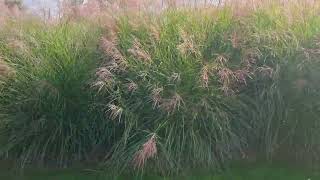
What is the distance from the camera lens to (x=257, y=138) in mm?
7078

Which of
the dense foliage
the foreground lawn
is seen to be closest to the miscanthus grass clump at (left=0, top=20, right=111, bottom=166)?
the dense foliage

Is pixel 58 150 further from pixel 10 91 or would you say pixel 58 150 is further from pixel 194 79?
pixel 194 79

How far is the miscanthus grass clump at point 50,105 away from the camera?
699 cm

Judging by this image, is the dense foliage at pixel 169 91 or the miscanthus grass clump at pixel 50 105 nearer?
the dense foliage at pixel 169 91

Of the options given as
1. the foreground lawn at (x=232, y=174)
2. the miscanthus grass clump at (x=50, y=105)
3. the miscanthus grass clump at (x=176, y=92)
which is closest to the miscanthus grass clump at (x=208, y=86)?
the miscanthus grass clump at (x=176, y=92)

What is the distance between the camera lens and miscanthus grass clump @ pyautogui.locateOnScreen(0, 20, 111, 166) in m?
6.99

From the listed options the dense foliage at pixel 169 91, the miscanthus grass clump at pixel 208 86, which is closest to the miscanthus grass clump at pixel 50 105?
the dense foliage at pixel 169 91

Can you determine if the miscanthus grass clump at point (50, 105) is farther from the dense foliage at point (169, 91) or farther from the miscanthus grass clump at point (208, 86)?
the miscanthus grass clump at point (208, 86)

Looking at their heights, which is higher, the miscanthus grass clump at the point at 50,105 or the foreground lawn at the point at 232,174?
the miscanthus grass clump at the point at 50,105

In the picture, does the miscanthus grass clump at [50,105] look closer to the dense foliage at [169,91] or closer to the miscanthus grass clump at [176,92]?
the dense foliage at [169,91]

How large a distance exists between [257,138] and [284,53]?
1.02 m

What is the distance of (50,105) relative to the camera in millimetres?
7066

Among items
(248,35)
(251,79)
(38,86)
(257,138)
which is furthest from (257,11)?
(38,86)

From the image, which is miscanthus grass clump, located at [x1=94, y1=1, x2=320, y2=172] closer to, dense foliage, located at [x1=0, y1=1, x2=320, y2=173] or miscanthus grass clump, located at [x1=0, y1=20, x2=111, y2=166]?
dense foliage, located at [x1=0, y1=1, x2=320, y2=173]
